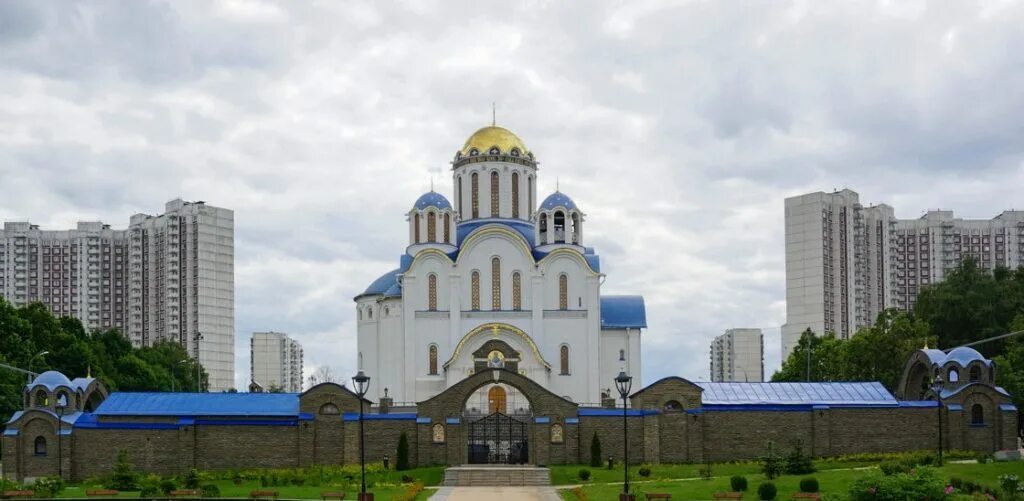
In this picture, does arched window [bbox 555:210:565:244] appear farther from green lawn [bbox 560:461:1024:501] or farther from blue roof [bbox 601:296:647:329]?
green lawn [bbox 560:461:1024:501]

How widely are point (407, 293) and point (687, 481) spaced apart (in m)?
26.1

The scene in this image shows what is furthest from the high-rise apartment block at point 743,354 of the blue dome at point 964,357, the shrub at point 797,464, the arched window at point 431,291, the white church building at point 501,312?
the shrub at point 797,464

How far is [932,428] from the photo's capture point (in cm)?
4916

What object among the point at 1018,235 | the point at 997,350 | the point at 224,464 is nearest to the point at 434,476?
the point at 224,464

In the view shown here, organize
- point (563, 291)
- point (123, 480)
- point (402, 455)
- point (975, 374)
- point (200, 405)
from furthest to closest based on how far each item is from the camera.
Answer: point (563, 291)
point (975, 374)
point (200, 405)
point (402, 455)
point (123, 480)

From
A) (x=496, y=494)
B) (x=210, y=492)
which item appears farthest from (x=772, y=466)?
(x=210, y=492)

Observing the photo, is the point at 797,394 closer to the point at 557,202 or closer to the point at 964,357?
the point at 964,357

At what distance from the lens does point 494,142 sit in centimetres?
7050

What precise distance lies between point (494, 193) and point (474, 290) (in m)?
6.84

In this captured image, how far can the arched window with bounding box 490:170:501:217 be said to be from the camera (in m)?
70.1

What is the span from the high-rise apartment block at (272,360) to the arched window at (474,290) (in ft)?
190

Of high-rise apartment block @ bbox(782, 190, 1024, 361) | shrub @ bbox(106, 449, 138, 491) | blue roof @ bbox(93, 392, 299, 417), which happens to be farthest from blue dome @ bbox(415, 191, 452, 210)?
high-rise apartment block @ bbox(782, 190, 1024, 361)

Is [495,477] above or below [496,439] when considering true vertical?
below

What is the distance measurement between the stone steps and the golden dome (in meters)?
27.4
